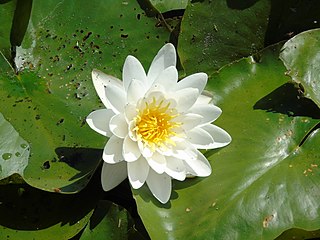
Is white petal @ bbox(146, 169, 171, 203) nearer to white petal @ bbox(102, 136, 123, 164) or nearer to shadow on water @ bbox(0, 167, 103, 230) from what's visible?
white petal @ bbox(102, 136, 123, 164)

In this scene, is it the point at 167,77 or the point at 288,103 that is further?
the point at 288,103

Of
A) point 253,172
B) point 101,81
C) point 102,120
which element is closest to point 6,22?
point 101,81

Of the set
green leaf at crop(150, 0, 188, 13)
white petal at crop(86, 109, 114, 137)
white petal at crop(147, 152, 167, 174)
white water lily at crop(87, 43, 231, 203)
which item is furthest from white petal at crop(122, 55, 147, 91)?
green leaf at crop(150, 0, 188, 13)

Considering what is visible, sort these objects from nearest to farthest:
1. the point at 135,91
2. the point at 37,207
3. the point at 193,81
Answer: the point at 135,91
the point at 193,81
the point at 37,207

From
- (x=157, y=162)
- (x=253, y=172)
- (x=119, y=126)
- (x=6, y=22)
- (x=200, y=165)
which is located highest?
(x=6, y=22)

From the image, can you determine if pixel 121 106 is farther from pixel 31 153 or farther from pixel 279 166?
pixel 279 166

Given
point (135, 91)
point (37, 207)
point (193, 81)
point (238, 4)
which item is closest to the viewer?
point (135, 91)

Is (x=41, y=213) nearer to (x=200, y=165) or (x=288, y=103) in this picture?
(x=200, y=165)
